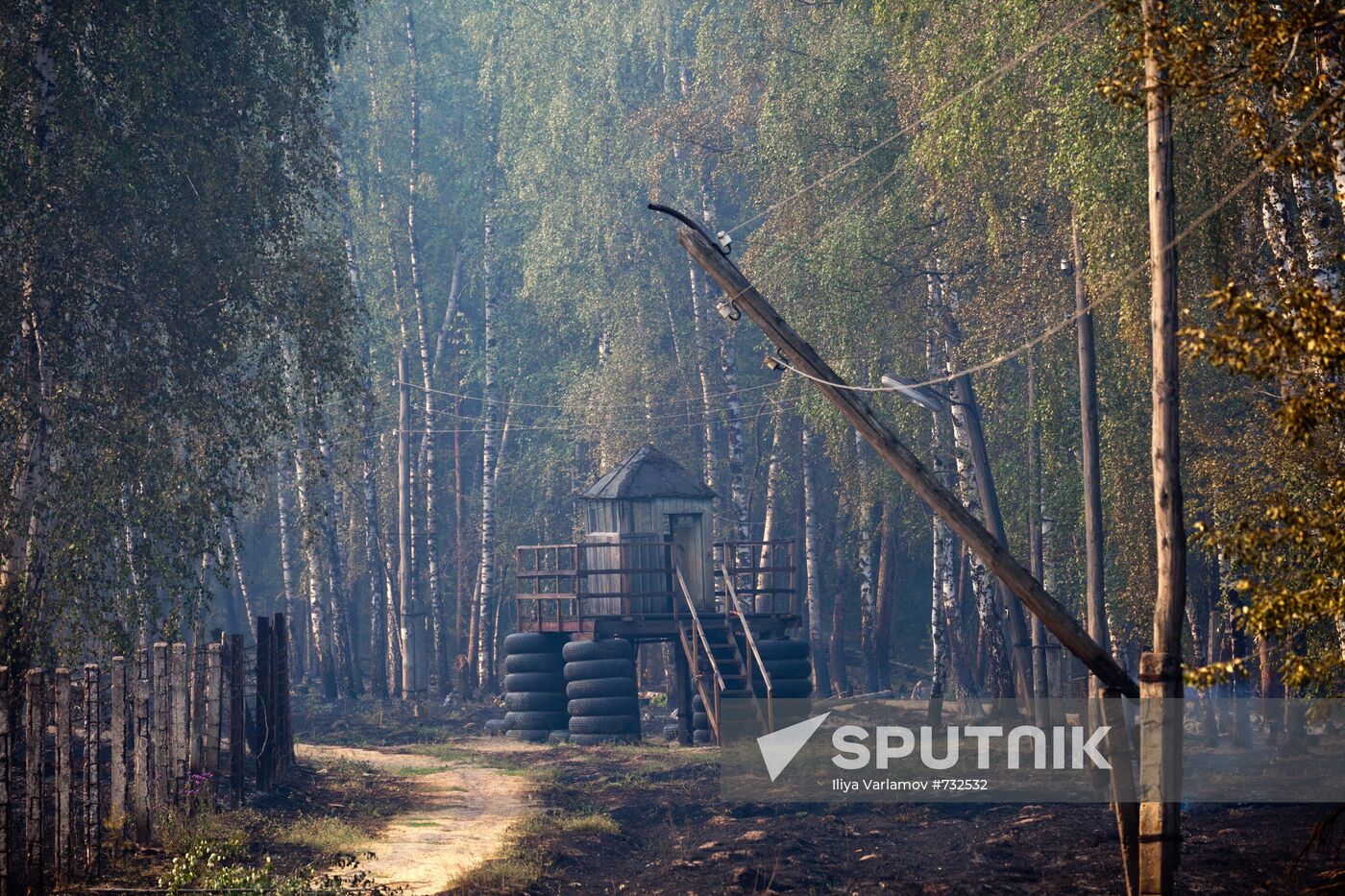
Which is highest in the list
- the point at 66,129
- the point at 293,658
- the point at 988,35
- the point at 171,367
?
the point at 988,35

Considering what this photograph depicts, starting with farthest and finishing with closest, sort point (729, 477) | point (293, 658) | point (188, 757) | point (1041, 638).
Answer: point (293, 658)
point (729, 477)
point (1041, 638)
point (188, 757)

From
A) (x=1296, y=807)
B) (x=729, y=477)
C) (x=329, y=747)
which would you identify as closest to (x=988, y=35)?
(x=1296, y=807)

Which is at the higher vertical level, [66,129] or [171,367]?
[66,129]

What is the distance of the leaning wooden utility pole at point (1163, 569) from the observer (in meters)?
10.1

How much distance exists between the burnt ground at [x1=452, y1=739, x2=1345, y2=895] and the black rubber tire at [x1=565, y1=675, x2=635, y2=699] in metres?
5.91

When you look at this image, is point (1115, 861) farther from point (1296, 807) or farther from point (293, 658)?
point (293, 658)

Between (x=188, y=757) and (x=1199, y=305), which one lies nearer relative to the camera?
(x=188, y=757)

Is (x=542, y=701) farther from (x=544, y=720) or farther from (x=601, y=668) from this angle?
(x=601, y=668)

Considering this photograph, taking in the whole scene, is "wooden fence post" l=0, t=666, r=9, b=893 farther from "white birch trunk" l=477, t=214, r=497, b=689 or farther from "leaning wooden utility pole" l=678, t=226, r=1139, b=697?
"white birch trunk" l=477, t=214, r=497, b=689

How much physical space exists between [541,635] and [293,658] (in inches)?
882

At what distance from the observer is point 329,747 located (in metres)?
25.6

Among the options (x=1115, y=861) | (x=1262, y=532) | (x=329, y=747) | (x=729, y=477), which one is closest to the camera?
(x=1262, y=532)

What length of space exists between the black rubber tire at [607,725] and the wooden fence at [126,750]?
284 inches

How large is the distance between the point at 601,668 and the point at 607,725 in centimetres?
109
